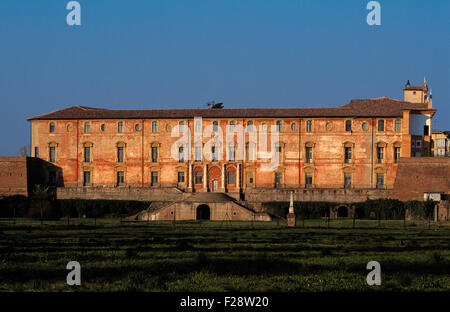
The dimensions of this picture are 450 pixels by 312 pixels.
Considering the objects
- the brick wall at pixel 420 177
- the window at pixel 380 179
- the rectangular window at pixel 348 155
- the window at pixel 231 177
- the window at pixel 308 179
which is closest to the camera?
the brick wall at pixel 420 177

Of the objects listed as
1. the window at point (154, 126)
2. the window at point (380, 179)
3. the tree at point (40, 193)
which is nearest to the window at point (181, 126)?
the window at point (154, 126)

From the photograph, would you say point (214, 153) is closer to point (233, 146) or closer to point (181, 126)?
point (233, 146)

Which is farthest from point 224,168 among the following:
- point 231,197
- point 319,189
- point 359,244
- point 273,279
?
point 273,279

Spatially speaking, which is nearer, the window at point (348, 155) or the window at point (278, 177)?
the window at point (348, 155)

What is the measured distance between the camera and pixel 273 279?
15.6 m

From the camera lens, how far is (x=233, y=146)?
198 feet

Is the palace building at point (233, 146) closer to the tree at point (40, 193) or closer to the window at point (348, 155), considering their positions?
the window at point (348, 155)

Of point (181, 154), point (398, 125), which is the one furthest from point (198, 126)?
point (398, 125)

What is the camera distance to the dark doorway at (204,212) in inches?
2128

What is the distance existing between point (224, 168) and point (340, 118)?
1073 cm

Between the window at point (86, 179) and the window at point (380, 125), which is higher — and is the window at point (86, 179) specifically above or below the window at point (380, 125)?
below

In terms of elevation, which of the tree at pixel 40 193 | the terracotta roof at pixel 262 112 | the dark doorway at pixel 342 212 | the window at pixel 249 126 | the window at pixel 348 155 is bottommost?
the dark doorway at pixel 342 212

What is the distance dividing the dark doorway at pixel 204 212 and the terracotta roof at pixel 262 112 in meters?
9.65

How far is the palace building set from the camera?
58.8 m
